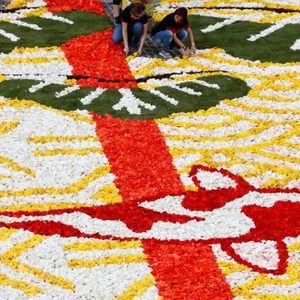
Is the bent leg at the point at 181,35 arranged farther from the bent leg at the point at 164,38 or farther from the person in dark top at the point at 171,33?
the bent leg at the point at 164,38

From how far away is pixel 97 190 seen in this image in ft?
31.5

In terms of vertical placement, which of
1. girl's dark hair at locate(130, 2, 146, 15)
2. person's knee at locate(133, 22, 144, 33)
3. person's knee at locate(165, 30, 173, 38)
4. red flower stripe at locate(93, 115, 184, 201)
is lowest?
red flower stripe at locate(93, 115, 184, 201)

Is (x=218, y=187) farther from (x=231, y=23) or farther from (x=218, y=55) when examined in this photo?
(x=231, y=23)

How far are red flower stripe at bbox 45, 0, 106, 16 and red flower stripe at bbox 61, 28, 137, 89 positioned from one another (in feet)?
4.56

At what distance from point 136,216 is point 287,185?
2.26 metres

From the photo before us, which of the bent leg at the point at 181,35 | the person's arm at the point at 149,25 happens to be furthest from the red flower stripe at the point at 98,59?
the bent leg at the point at 181,35

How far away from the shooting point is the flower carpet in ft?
26.5

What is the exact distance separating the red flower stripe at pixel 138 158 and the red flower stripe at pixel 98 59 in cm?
153

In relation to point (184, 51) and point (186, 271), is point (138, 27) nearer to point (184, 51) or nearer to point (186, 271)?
point (184, 51)

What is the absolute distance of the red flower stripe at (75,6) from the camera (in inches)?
620

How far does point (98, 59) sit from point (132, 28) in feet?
3.02

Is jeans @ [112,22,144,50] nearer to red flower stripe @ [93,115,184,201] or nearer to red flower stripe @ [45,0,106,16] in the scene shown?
red flower stripe @ [45,0,106,16]

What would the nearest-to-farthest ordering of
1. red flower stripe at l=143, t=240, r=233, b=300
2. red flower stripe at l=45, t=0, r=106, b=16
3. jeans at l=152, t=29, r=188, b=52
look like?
red flower stripe at l=143, t=240, r=233, b=300, jeans at l=152, t=29, r=188, b=52, red flower stripe at l=45, t=0, r=106, b=16

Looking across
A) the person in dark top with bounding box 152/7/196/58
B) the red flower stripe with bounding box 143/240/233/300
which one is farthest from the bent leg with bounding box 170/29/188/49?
the red flower stripe with bounding box 143/240/233/300
